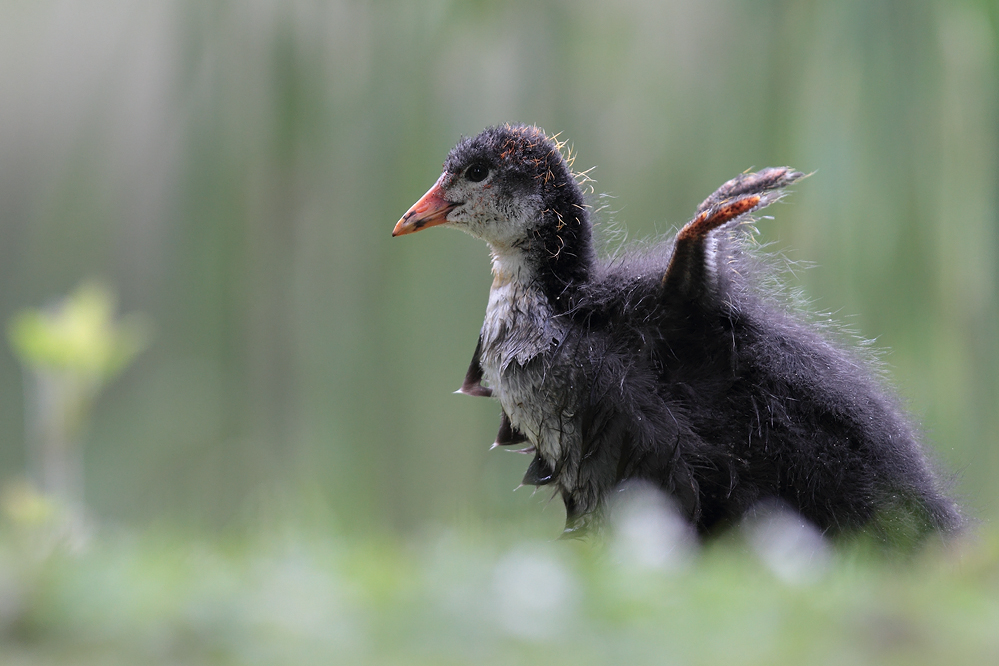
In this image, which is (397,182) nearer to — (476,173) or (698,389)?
(476,173)

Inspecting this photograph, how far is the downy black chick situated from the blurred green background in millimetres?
1174

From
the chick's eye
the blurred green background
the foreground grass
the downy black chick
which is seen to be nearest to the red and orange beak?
A: the chick's eye

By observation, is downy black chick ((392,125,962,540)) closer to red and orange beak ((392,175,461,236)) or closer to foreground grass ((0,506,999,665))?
red and orange beak ((392,175,461,236))

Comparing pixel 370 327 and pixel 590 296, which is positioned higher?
pixel 590 296

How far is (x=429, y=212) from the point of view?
6.82ft

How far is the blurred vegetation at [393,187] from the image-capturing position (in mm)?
3066

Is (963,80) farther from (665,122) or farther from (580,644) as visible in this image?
(580,644)

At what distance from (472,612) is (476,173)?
4.45 feet

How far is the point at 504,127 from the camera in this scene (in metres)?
2.04

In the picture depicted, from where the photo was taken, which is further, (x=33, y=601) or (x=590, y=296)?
(x=590, y=296)

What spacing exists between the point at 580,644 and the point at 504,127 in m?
1.44

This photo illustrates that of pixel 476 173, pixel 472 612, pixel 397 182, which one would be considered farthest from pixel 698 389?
pixel 397 182

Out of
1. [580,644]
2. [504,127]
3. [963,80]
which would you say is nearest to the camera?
[580,644]

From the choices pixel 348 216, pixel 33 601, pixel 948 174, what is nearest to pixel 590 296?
pixel 33 601
